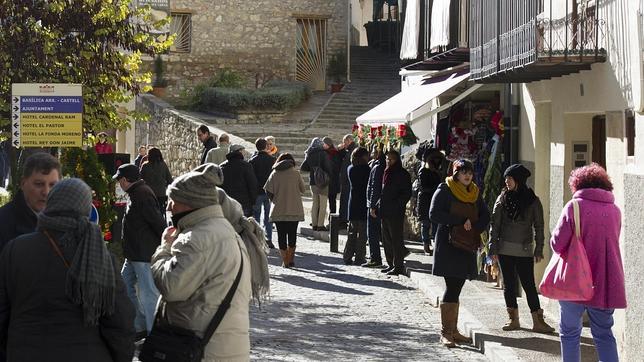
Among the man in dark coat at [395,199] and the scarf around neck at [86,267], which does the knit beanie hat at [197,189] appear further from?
the man in dark coat at [395,199]

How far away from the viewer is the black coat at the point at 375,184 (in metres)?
17.8

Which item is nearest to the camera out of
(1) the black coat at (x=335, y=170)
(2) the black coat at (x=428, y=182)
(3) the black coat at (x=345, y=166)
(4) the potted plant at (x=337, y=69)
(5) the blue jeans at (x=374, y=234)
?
(2) the black coat at (x=428, y=182)

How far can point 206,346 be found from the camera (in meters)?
6.54

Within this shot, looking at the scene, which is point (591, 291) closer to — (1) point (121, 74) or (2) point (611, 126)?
(2) point (611, 126)

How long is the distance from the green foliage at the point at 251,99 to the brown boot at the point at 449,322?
23.3 metres

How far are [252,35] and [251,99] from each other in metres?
5.50

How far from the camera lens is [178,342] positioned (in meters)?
6.43

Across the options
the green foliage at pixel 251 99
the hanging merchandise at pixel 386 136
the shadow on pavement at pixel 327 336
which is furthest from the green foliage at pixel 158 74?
the shadow on pavement at pixel 327 336

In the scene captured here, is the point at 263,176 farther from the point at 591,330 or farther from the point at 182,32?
the point at 182,32

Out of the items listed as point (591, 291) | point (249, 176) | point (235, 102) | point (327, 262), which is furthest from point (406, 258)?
point (235, 102)

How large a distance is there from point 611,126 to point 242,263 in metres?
5.57

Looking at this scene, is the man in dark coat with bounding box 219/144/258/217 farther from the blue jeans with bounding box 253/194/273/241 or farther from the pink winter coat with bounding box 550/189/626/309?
the pink winter coat with bounding box 550/189/626/309

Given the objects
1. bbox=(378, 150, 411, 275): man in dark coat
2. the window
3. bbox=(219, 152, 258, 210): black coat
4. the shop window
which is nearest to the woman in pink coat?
the shop window

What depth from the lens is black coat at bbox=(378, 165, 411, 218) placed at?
56.6ft
